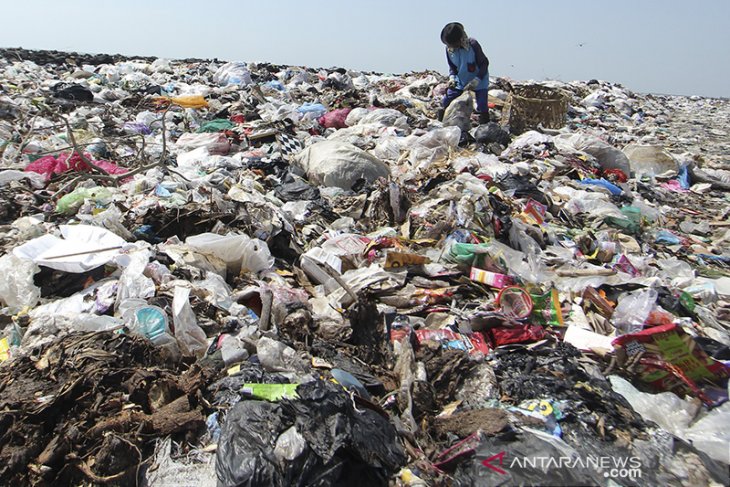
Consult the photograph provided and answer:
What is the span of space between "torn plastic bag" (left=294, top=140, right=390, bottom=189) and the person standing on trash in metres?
2.66

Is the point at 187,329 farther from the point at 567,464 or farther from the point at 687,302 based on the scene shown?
the point at 687,302

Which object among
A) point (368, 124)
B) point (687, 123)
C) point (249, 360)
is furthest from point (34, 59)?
point (687, 123)

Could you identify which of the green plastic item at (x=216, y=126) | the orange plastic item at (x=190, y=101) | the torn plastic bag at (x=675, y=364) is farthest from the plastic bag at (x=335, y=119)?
the torn plastic bag at (x=675, y=364)

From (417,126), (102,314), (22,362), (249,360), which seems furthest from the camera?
(417,126)

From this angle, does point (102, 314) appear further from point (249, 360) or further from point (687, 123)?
point (687, 123)

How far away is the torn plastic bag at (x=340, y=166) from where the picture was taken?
469cm

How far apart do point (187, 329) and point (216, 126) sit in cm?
463

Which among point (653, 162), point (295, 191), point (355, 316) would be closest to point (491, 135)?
point (653, 162)

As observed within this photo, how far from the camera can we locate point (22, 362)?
1.91 m

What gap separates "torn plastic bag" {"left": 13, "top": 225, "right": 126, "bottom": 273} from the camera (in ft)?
8.44

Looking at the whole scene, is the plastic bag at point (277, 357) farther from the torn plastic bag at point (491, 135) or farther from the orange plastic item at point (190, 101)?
the orange plastic item at point (190, 101)

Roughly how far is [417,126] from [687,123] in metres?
7.58

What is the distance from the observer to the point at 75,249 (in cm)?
269

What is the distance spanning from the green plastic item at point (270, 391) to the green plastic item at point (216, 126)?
4.97 m
